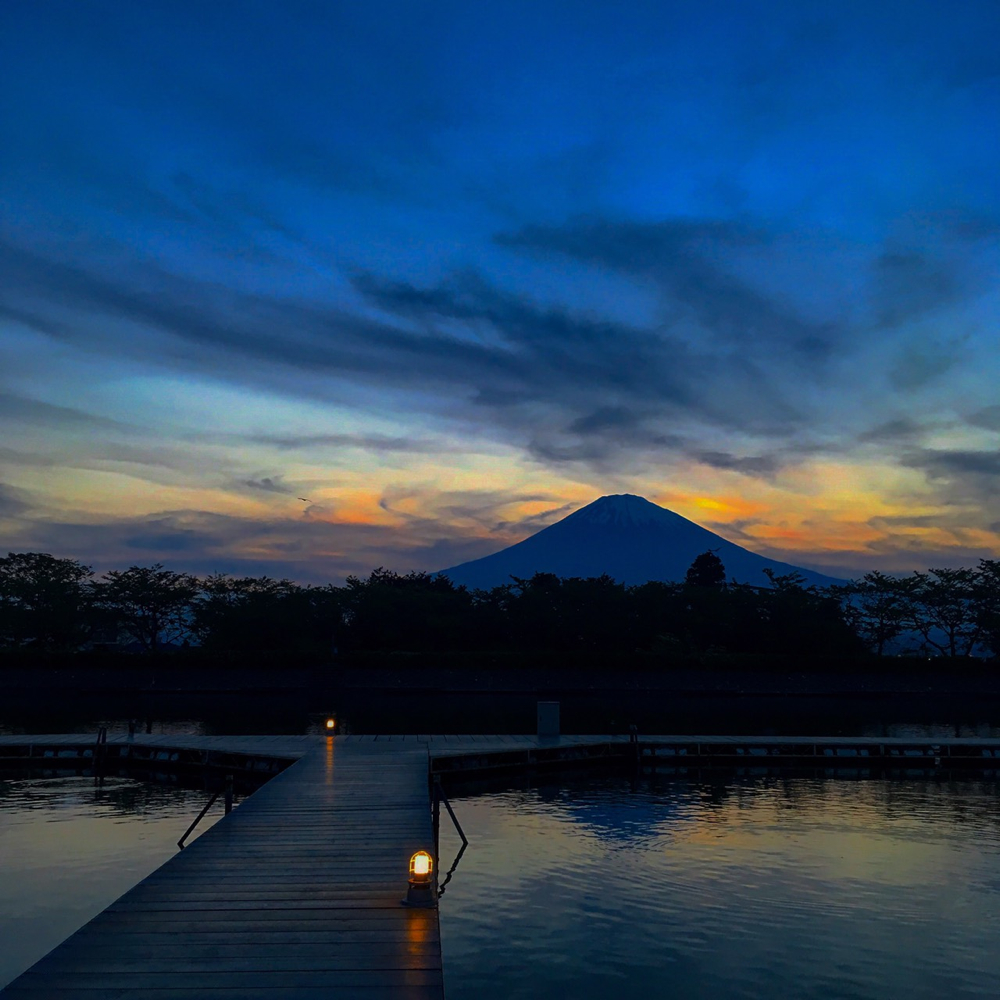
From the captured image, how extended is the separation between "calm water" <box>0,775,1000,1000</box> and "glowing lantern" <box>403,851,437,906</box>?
6.83 feet

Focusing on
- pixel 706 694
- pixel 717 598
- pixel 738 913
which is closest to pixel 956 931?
pixel 738 913

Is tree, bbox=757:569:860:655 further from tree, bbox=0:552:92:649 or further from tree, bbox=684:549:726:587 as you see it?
tree, bbox=0:552:92:649

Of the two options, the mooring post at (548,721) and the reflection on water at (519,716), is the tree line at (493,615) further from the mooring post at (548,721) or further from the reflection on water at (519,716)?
the mooring post at (548,721)

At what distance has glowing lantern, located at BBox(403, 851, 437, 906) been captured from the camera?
11.4m

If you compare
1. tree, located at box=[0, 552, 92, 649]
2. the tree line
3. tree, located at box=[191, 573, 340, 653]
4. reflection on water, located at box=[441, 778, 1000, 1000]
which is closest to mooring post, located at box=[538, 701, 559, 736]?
reflection on water, located at box=[441, 778, 1000, 1000]

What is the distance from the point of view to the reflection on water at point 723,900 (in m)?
13.1

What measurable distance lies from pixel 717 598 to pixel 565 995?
79482 mm

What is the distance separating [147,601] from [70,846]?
258ft

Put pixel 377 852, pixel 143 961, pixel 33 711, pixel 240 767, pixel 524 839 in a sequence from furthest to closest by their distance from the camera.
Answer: pixel 33 711, pixel 240 767, pixel 524 839, pixel 377 852, pixel 143 961

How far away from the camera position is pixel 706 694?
74625mm

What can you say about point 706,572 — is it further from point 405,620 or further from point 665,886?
point 665,886

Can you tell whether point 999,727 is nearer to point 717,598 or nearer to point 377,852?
point 717,598

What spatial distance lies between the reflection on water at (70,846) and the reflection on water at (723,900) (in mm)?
6266

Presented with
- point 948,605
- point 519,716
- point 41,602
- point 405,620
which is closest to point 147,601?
point 41,602
